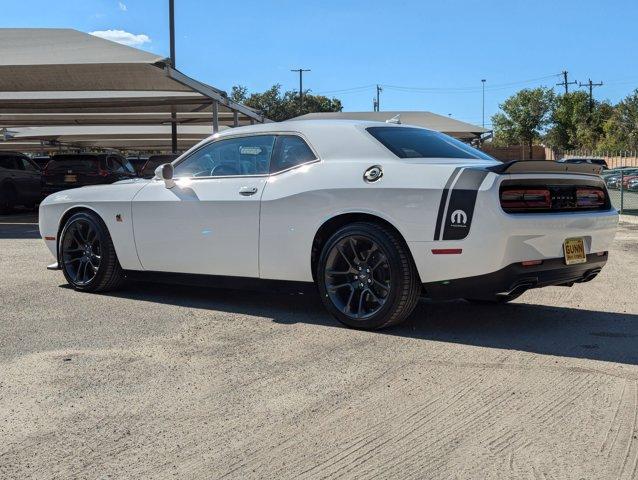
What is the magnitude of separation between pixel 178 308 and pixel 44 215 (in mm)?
2100

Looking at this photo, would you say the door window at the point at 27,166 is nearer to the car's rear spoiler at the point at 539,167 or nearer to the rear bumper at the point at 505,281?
the rear bumper at the point at 505,281

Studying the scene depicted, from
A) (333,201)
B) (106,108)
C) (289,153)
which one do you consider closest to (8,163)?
(106,108)

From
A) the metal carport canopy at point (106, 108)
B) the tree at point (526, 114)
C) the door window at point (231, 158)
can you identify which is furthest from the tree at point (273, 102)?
the door window at point (231, 158)

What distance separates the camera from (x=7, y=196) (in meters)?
17.5

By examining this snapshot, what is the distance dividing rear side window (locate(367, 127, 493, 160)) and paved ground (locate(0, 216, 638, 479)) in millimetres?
1292

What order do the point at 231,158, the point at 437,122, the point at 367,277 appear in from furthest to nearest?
the point at 437,122 → the point at 231,158 → the point at 367,277

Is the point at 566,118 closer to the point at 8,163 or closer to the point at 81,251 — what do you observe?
the point at 8,163

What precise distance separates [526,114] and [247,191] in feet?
239

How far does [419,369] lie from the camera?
4.15 m

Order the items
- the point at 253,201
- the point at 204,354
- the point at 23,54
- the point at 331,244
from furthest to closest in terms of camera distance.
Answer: the point at 23,54 < the point at 253,201 < the point at 331,244 < the point at 204,354

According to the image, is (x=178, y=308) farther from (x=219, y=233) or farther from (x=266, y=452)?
(x=266, y=452)

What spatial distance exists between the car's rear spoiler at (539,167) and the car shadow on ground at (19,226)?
377 inches

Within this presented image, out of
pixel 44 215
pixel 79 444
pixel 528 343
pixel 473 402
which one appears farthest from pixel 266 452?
pixel 44 215

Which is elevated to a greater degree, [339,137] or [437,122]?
[437,122]
